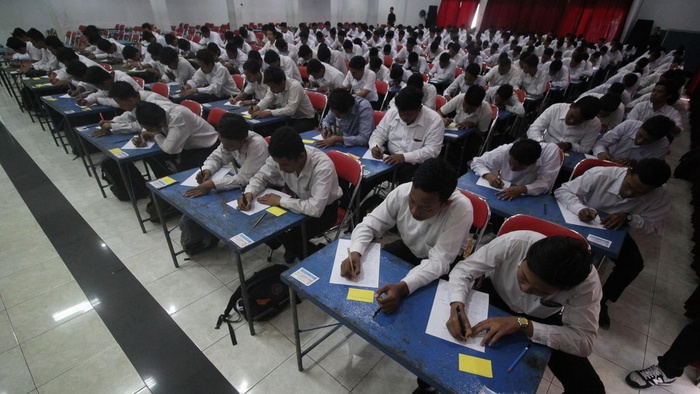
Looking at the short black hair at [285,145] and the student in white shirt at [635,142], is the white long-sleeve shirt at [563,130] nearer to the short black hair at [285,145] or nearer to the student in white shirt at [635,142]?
the student in white shirt at [635,142]

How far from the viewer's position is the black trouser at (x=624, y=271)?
7.47ft

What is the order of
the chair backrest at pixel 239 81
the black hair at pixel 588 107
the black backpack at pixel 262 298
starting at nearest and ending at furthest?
the black backpack at pixel 262 298, the black hair at pixel 588 107, the chair backrest at pixel 239 81

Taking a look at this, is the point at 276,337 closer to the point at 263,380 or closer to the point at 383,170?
the point at 263,380

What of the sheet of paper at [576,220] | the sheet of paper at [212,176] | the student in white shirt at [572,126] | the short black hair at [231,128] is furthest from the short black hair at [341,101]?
the student in white shirt at [572,126]

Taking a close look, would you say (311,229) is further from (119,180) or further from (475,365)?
(119,180)

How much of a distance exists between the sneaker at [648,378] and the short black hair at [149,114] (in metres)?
3.92

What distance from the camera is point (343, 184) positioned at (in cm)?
263

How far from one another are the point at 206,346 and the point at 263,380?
48cm

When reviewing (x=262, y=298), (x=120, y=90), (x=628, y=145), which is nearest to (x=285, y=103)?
(x=120, y=90)

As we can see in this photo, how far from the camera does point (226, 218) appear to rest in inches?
77.4

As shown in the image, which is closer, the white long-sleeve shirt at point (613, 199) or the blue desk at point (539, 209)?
the blue desk at point (539, 209)

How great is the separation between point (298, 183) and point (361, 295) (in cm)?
114

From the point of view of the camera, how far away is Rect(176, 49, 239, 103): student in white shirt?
4762 millimetres

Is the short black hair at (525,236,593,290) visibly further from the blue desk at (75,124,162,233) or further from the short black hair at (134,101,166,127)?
the blue desk at (75,124,162,233)
